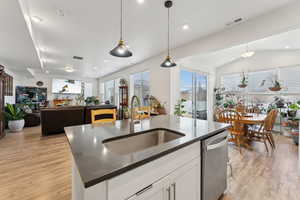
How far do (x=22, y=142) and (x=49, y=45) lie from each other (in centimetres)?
292

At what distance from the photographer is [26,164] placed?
240 centimetres

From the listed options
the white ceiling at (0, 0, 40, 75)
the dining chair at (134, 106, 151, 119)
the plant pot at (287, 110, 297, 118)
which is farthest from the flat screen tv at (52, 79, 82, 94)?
the plant pot at (287, 110, 297, 118)

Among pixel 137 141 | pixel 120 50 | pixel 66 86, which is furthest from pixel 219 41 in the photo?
pixel 66 86

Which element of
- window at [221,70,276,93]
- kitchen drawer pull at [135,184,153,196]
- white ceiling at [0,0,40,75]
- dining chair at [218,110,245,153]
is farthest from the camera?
window at [221,70,276,93]

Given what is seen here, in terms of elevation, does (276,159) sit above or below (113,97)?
below

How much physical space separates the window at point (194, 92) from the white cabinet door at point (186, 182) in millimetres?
3982

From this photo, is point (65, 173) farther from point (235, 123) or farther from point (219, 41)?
point (219, 41)

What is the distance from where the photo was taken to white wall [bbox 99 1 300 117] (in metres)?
2.46

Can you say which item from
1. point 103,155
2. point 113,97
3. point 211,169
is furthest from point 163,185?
point 113,97

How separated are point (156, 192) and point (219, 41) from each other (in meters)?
3.75

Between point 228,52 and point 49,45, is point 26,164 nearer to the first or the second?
point 49,45

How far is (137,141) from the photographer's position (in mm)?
1416

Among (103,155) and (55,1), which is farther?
(55,1)

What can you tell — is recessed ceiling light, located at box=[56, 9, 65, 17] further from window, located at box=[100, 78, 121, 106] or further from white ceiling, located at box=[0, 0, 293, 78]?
window, located at box=[100, 78, 121, 106]
